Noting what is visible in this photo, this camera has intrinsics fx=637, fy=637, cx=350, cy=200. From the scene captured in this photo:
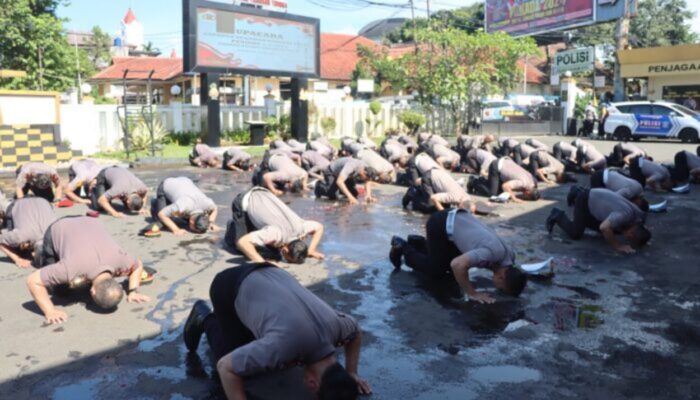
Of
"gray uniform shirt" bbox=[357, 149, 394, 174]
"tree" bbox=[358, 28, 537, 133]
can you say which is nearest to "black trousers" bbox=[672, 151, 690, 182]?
"gray uniform shirt" bbox=[357, 149, 394, 174]

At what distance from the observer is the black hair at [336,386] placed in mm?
3111

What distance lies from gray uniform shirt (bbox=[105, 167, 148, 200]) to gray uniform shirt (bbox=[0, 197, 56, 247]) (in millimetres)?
2311

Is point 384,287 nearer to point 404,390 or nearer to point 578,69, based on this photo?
point 404,390

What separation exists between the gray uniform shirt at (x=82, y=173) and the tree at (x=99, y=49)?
4830 centimetres

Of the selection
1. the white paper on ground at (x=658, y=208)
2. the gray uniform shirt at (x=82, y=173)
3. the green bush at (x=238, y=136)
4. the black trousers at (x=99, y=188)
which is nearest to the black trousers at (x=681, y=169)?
the white paper on ground at (x=658, y=208)

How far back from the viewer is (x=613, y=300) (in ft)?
18.2

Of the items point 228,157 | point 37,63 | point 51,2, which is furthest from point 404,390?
point 51,2

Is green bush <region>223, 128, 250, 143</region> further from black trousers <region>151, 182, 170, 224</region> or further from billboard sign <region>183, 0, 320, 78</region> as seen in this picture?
black trousers <region>151, 182, 170, 224</region>

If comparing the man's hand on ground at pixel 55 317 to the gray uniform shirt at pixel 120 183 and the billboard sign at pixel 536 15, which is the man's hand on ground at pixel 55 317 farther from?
the billboard sign at pixel 536 15

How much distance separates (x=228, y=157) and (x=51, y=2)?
48.8 feet

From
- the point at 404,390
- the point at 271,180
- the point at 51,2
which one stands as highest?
the point at 51,2

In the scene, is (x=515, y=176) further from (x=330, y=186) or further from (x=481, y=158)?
(x=330, y=186)

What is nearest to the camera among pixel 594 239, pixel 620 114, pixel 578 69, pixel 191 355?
pixel 191 355

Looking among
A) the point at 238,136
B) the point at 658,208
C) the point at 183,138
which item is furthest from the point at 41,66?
the point at 658,208
